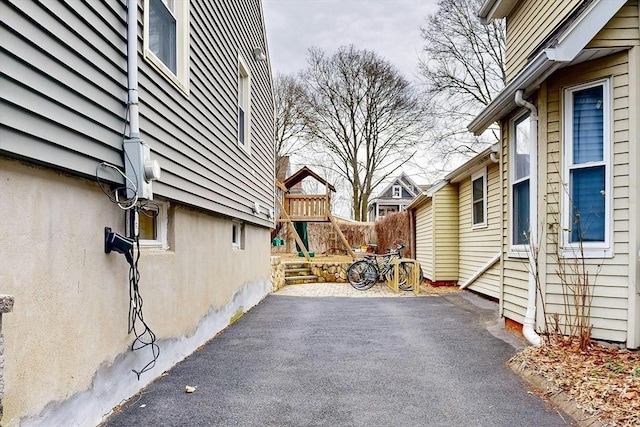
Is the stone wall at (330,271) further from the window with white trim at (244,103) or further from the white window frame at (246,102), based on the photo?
the window with white trim at (244,103)

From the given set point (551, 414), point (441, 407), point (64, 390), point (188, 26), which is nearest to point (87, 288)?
point (64, 390)

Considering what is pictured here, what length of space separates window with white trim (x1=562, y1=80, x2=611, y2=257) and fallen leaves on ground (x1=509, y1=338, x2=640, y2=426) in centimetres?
99

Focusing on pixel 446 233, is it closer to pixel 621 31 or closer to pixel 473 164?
pixel 473 164

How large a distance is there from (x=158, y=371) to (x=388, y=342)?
9.56 ft

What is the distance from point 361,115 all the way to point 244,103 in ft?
59.8

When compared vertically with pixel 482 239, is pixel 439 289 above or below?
below

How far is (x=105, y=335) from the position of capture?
3072 millimetres

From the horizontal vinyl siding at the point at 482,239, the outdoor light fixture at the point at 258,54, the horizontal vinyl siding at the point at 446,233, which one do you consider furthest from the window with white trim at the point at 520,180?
the horizontal vinyl siding at the point at 446,233

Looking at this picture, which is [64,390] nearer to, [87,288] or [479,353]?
[87,288]

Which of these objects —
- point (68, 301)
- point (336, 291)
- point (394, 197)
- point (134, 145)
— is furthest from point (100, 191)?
point (394, 197)

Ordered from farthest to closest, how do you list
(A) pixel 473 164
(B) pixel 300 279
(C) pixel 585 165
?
(B) pixel 300 279
(A) pixel 473 164
(C) pixel 585 165

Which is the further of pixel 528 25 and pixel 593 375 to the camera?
pixel 528 25

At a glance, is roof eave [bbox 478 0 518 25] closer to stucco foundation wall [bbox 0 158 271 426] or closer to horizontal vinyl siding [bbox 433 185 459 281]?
horizontal vinyl siding [bbox 433 185 459 281]

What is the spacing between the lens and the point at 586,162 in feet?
14.8
